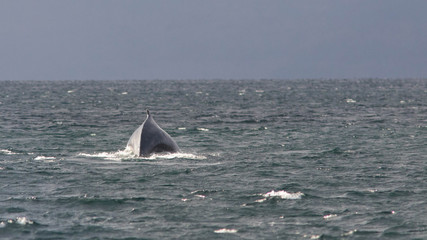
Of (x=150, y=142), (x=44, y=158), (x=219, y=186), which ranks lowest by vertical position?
(x=44, y=158)

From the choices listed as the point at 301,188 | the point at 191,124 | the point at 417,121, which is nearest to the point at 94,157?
the point at 301,188

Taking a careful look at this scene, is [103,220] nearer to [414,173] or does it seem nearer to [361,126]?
[414,173]

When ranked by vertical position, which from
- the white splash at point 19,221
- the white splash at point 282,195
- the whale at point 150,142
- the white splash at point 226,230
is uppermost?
the whale at point 150,142

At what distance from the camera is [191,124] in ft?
154

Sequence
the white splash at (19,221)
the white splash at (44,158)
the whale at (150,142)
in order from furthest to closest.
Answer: the whale at (150,142) → the white splash at (44,158) → the white splash at (19,221)

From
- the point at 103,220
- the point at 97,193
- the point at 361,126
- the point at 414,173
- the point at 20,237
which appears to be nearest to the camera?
the point at 20,237

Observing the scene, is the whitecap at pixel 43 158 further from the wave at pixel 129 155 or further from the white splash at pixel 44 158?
the wave at pixel 129 155

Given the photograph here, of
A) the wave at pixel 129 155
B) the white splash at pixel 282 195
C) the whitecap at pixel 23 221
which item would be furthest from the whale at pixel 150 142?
the whitecap at pixel 23 221

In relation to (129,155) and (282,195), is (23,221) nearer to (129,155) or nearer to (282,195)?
(282,195)

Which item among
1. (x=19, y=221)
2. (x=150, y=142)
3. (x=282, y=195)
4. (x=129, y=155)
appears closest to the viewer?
(x=19, y=221)

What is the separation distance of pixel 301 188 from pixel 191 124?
25.9 m

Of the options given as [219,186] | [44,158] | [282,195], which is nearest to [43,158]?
[44,158]

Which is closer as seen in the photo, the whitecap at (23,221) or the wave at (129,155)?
the whitecap at (23,221)

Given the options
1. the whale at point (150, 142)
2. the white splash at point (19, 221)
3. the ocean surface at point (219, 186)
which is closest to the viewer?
the ocean surface at point (219, 186)
